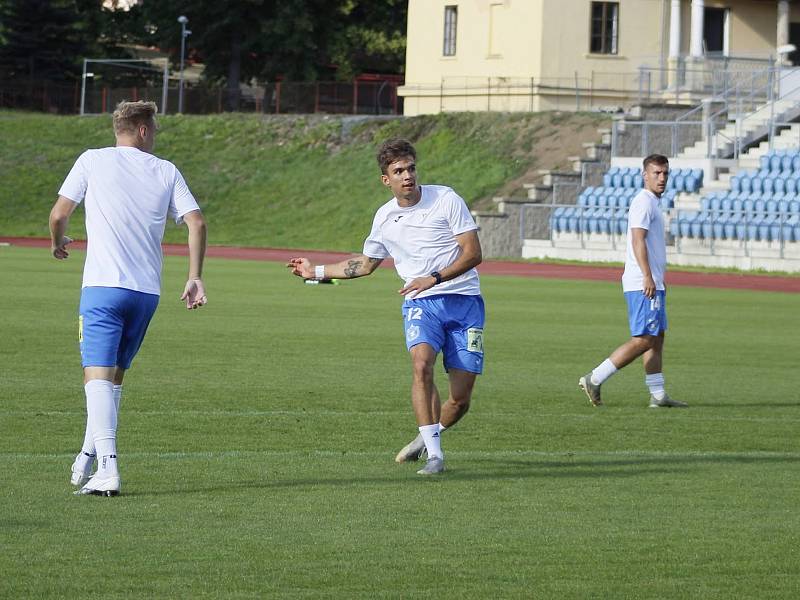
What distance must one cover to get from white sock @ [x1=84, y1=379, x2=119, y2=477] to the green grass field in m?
0.20

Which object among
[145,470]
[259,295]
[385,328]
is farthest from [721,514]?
[259,295]

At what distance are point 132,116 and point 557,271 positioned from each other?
1153 inches

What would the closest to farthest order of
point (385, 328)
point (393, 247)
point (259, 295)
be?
point (393, 247)
point (385, 328)
point (259, 295)

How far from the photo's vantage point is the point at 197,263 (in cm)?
862

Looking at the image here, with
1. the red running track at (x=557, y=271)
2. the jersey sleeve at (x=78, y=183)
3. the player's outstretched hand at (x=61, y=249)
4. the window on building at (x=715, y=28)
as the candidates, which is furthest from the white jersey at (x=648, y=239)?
the window on building at (x=715, y=28)

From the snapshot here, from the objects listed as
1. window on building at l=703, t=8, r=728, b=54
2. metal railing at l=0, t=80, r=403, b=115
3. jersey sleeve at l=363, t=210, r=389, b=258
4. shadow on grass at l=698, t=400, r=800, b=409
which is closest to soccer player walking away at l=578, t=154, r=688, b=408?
shadow on grass at l=698, t=400, r=800, b=409

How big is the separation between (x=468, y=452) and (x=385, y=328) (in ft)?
33.4

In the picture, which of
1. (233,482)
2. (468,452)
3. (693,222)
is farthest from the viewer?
(693,222)

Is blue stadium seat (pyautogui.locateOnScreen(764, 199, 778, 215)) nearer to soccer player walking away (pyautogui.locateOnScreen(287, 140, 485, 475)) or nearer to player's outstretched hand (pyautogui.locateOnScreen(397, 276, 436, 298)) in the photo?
soccer player walking away (pyautogui.locateOnScreen(287, 140, 485, 475))

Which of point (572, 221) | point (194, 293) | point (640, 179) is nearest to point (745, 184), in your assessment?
point (640, 179)

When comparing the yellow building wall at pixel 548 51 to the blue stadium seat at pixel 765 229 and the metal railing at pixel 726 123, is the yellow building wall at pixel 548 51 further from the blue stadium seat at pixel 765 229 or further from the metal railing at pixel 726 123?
the blue stadium seat at pixel 765 229

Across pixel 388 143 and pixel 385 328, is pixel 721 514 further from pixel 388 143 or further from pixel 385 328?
pixel 385 328

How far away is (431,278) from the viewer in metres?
9.44

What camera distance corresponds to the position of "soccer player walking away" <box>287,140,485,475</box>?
9.49 m
